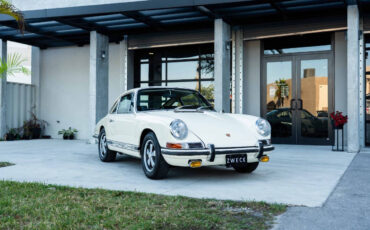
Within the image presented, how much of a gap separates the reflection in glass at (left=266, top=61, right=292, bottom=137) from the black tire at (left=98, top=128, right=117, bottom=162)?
19.7 feet

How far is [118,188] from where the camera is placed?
4.95 m

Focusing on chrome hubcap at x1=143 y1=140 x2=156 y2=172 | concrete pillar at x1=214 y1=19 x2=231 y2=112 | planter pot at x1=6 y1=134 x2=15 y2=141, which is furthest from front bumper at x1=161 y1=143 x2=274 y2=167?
planter pot at x1=6 y1=134 x2=15 y2=141

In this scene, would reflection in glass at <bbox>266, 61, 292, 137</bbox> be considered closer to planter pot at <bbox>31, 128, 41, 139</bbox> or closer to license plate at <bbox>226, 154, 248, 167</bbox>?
license plate at <bbox>226, 154, 248, 167</bbox>

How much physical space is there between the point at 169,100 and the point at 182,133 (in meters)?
1.49

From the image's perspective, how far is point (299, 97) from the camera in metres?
11.5

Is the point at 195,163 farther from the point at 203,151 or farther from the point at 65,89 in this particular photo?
the point at 65,89

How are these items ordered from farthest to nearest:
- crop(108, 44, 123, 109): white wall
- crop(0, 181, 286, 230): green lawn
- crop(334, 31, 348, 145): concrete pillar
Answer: crop(108, 44, 123, 109): white wall
crop(334, 31, 348, 145): concrete pillar
crop(0, 181, 286, 230): green lawn

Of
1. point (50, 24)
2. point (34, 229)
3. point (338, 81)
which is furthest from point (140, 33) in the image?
point (34, 229)

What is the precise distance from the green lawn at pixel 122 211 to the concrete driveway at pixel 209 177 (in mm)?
432

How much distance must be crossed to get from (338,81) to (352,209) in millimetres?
7892

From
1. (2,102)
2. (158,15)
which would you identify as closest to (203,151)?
(158,15)

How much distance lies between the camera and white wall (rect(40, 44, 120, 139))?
1482cm

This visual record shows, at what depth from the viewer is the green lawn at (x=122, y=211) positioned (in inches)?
129

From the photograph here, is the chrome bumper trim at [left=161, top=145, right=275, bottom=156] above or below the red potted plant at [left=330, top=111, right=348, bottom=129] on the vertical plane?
below
